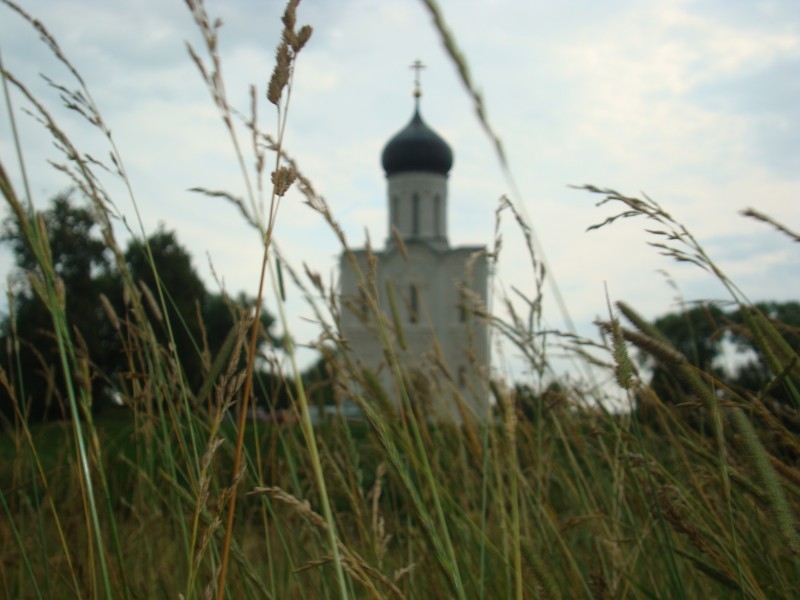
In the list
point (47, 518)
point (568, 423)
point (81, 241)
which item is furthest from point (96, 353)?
point (568, 423)

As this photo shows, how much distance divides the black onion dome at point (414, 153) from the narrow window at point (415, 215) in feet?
3.73

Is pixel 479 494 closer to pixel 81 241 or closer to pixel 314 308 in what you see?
pixel 314 308

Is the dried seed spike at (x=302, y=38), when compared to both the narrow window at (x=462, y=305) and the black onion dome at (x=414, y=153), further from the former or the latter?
the black onion dome at (x=414, y=153)

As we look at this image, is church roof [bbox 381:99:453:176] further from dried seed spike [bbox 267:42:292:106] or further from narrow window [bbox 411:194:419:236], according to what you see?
dried seed spike [bbox 267:42:292:106]

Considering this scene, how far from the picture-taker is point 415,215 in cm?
3453

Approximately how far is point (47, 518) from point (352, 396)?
2.75 meters

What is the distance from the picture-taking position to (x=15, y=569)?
7.73ft

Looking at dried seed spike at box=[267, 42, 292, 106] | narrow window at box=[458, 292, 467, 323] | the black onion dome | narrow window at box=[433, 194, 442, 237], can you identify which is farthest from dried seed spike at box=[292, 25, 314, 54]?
narrow window at box=[433, 194, 442, 237]

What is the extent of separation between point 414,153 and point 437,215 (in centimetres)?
272

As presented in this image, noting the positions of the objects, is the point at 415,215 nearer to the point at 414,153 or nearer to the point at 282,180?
the point at 414,153

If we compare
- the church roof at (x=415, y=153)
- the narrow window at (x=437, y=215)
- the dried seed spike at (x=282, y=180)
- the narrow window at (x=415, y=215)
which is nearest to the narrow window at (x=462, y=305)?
the dried seed spike at (x=282, y=180)

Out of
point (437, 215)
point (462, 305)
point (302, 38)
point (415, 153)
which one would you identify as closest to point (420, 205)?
point (437, 215)

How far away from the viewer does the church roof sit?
3369 centimetres

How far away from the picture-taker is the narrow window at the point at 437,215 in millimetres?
34259
